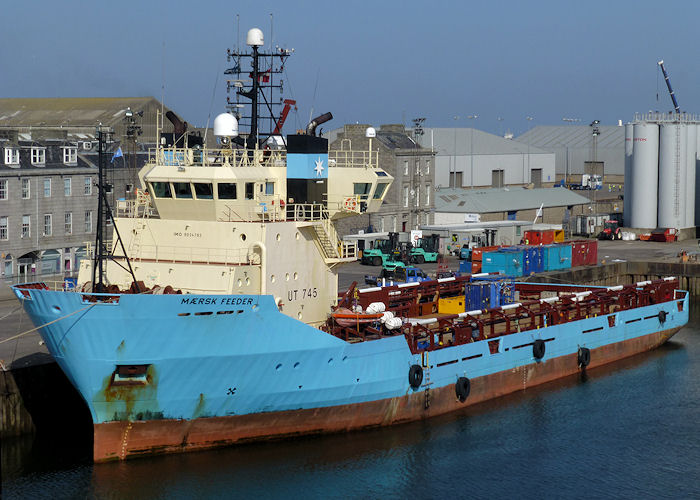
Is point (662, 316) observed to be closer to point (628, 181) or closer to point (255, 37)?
point (255, 37)

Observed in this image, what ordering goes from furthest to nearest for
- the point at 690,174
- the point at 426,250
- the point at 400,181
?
the point at 690,174 → the point at 400,181 → the point at 426,250

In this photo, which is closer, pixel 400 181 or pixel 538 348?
pixel 538 348

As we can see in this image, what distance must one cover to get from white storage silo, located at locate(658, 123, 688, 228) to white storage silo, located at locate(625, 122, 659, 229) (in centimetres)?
48

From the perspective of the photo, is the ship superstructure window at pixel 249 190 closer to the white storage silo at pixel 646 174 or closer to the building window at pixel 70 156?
the building window at pixel 70 156

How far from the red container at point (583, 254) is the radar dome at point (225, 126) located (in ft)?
113

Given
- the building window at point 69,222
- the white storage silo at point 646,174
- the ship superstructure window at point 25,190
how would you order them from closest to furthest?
the ship superstructure window at point 25,190 → the building window at point 69,222 → the white storage silo at point 646,174

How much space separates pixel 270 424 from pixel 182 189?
7.58m

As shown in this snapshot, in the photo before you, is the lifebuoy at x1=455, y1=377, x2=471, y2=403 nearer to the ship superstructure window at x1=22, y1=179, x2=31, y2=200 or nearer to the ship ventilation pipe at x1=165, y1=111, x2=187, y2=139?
the ship ventilation pipe at x1=165, y1=111, x2=187, y2=139

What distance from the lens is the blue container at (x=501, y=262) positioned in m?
56.5

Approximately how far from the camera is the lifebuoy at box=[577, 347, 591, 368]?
135 ft

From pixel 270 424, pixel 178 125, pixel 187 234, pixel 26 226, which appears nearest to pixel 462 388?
pixel 270 424

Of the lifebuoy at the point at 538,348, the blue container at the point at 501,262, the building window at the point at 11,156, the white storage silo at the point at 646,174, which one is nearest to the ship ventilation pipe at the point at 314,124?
the lifebuoy at the point at 538,348

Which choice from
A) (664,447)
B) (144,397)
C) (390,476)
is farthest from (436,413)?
(144,397)

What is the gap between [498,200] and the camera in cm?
8538
